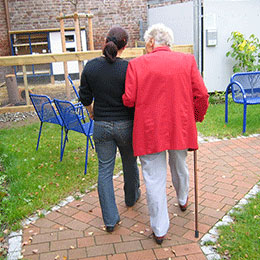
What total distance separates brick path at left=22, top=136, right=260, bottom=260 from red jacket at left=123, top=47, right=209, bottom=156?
0.83 meters

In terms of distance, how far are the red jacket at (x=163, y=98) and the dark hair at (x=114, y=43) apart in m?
0.19

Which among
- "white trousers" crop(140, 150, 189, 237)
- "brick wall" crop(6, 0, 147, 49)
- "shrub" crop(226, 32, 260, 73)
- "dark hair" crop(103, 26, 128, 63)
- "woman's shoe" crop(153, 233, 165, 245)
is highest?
"brick wall" crop(6, 0, 147, 49)

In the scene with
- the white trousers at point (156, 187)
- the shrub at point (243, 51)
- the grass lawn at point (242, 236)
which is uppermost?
the shrub at point (243, 51)

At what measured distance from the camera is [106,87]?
2990 millimetres

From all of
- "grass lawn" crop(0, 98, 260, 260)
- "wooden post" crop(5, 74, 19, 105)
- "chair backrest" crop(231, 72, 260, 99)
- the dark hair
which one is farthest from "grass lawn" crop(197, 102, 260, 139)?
"wooden post" crop(5, 74, 19, 105)

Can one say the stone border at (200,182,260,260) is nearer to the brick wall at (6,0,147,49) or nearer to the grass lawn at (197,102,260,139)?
the grass lawn at (197,102,260,139)

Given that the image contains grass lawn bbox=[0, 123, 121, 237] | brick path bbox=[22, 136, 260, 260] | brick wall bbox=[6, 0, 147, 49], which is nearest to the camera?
brick path bbox=[22, 136, 260, 260]

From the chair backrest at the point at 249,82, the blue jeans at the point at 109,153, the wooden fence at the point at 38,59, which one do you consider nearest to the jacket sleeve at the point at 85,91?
the blue jeans at the point at 109,153

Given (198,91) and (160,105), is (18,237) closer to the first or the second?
(160,105)

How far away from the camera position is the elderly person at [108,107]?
297 centimetres

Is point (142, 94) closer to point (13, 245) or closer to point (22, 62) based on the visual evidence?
point (13, 245)

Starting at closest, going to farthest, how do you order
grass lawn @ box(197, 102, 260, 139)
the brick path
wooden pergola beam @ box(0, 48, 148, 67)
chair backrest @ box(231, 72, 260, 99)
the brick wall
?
the brick path → grass lawn @ box(197, 102, 260, 139) → chair backrest @ box(231, 72, 260, 99) → wooden pergola beam @ box(0, 48, 148, 67) → the brick wall

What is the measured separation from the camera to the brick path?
3.04m

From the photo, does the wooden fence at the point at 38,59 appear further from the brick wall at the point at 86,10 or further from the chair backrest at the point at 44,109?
the brick wall at the point at 86,10
